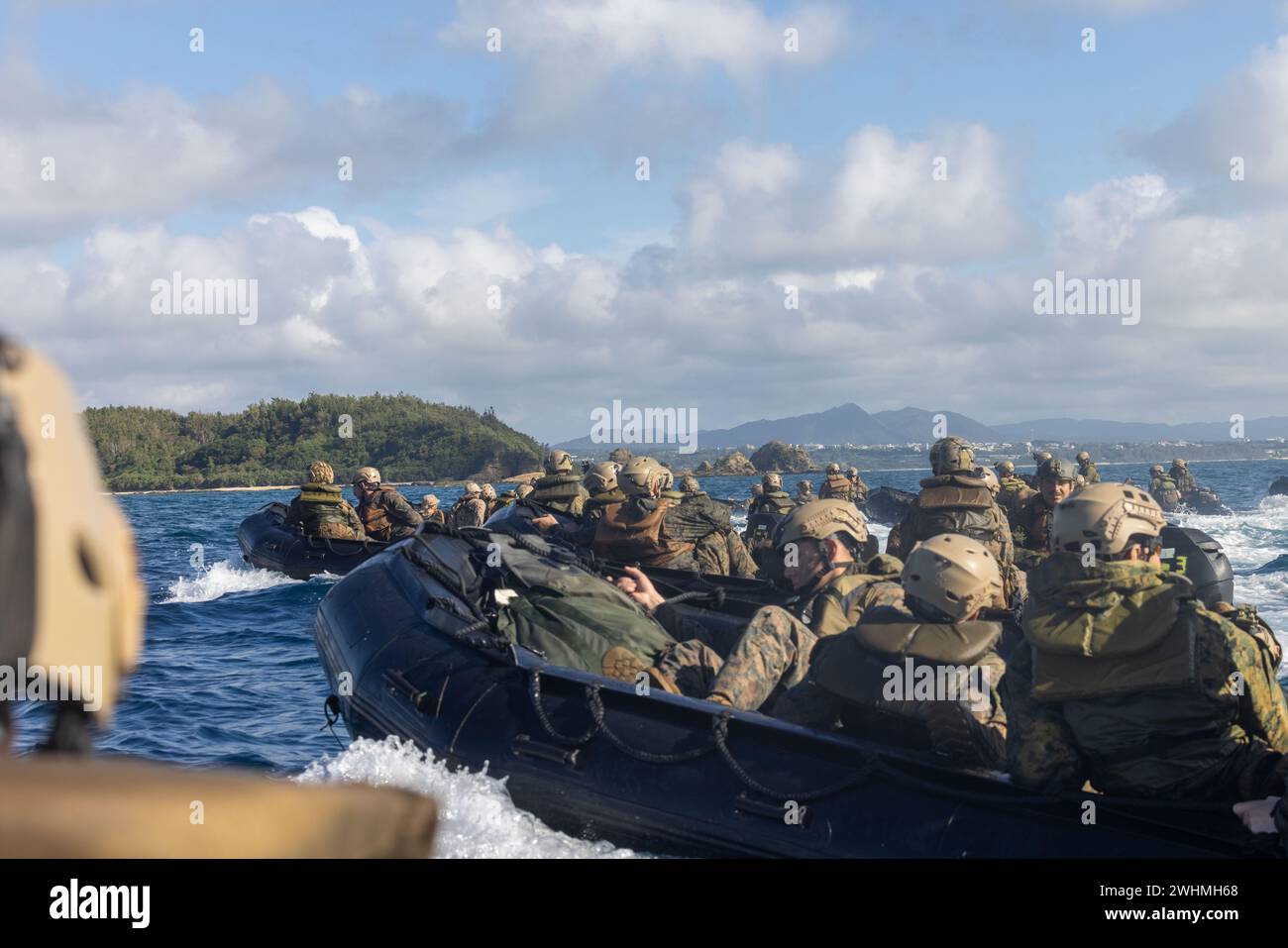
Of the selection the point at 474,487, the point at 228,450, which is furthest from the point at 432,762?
the point at 228,450

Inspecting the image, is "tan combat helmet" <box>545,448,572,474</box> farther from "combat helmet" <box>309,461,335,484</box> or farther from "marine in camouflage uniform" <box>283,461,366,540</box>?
"combat helmet" <box>309,461,335,484</box>

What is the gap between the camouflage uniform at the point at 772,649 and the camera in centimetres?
600

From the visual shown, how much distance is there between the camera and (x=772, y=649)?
6.03 m

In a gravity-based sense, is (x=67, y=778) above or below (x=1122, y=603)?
above

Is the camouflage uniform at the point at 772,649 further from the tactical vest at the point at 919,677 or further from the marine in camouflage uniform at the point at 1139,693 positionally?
the marine in camouflage uniform at the point at 1139,693

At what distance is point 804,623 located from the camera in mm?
6594

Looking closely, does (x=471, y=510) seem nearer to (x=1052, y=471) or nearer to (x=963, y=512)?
(x=1052, y=471)

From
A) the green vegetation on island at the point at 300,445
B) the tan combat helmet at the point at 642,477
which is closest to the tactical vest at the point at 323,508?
the tan combat helmet at the point at 642,477

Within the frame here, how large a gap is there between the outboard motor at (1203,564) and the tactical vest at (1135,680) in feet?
18.4

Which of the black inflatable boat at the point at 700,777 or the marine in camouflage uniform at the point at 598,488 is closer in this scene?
the black inflatable boat at the point at 700,777

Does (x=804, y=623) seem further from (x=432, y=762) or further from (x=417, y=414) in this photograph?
(x=417, y=414)

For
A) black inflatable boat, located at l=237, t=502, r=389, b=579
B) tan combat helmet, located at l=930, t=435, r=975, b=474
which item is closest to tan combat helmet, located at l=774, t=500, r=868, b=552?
tan combat helmet, located at l=930, t=435, r=975, b=474

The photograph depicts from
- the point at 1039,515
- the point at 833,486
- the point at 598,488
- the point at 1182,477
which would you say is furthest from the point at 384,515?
the point at 1182,477

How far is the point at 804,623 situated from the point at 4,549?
5876mm
